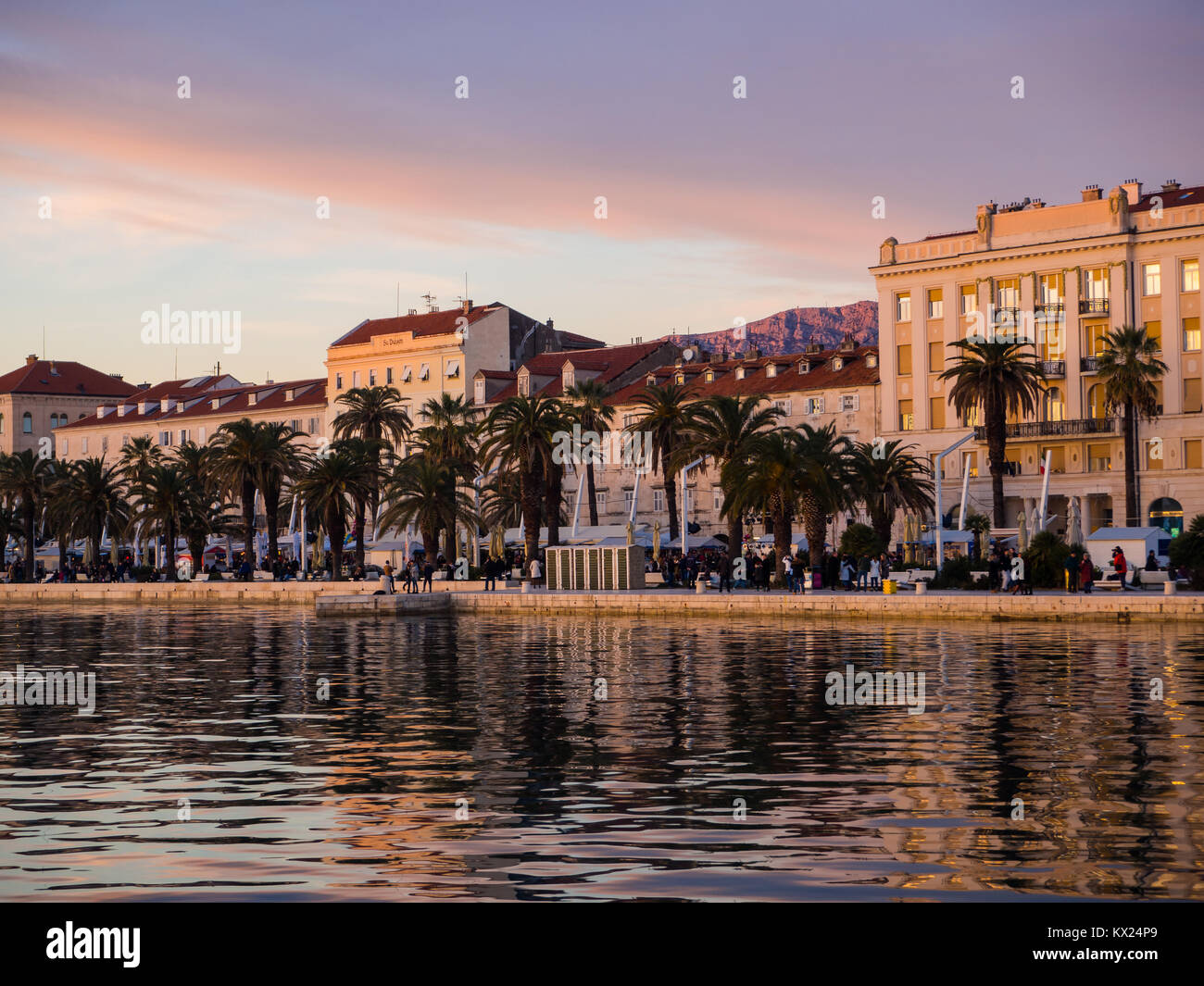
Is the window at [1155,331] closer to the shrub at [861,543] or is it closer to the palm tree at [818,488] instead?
the shrub at [861,543]

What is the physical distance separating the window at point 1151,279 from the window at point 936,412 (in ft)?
40.7

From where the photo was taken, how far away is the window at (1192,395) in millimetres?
79625

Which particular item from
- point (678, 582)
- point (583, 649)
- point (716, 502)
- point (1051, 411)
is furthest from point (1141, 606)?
point (716, 502)

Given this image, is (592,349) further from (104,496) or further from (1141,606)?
(1141,606)

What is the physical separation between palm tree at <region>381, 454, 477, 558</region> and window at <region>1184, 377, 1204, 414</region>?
36.9 metres

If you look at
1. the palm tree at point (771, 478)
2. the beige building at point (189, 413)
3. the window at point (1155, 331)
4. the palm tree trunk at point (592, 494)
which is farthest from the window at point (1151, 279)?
the beige building at point (189, 413)

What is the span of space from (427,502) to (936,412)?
32747 millimetres

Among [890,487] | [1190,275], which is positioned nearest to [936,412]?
[1190,275]

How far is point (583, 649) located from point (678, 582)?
29.1 meters

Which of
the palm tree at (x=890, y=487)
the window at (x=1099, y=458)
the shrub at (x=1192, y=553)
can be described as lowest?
the shrub at (x=1192, y=553)

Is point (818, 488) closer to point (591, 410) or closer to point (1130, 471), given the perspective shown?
point (1130, 471)

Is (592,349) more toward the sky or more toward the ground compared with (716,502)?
more toward the sky

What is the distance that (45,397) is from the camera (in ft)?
486

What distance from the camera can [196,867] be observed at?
10.3 meters
